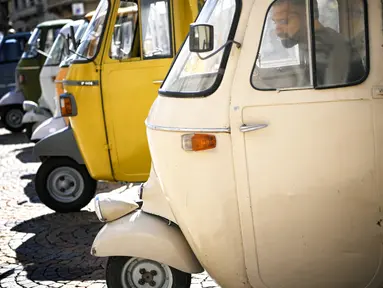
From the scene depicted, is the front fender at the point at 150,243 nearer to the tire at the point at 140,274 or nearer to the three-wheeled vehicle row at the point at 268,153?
the three-wheeled vehicle row at the point at 268,153

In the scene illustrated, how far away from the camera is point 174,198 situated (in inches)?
203

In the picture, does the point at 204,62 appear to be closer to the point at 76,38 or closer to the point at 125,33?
the point at 125,33

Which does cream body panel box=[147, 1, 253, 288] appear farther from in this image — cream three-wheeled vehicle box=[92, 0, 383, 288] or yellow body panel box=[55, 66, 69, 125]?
yellow body panel box=[55, 66, 69, 125]

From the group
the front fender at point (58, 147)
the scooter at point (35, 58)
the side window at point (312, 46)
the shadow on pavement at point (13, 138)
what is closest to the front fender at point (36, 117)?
the scooter at point (35, 58)

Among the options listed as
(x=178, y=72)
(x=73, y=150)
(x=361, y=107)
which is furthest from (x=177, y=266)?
(x=73, y=150)

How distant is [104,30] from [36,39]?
9.23m

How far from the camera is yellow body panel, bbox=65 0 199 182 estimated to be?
28.8 ft

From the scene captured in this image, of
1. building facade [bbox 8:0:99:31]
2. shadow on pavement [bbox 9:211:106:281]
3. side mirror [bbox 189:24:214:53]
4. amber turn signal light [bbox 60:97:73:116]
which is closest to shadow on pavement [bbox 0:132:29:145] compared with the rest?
shadow on pavement [bbox 9:211:106:281]

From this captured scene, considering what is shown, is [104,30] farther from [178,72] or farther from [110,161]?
[178,72]

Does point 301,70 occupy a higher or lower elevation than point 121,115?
higher

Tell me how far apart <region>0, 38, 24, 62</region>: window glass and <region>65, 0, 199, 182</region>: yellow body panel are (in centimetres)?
1298

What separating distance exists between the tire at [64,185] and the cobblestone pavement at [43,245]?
0.40 ft

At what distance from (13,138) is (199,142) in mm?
15005

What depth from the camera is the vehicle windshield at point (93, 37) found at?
356 inches
